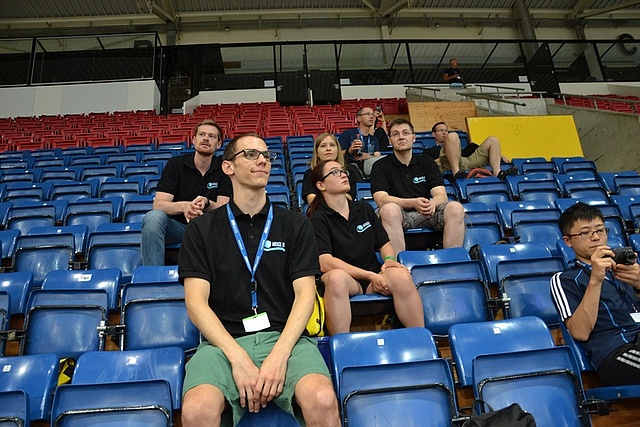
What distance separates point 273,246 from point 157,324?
764 mm

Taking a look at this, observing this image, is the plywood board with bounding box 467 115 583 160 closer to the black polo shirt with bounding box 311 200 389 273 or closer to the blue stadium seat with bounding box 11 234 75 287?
the black polo shirt with bounding box 311 200 389 273

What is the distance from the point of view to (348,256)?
81.7 inches

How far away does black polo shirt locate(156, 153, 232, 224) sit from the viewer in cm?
271

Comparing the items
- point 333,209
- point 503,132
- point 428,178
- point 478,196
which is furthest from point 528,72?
point 333,209

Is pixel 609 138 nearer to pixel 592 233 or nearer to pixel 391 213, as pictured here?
pixel 391 213

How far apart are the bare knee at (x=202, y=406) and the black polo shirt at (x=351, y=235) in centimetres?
98

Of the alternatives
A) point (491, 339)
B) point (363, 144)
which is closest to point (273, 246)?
point (491, 339)

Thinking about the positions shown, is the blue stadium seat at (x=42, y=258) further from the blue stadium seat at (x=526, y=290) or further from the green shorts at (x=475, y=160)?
the green shorts at (x=475, y=160)

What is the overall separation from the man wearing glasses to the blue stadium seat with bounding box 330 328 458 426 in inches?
23.6

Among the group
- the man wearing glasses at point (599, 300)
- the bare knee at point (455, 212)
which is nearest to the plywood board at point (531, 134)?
the bare knee at point (455, 212)

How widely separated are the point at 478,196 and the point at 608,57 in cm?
1076

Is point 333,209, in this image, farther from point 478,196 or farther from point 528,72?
point 528,72

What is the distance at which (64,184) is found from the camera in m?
4.23

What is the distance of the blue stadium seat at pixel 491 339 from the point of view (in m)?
1.56
